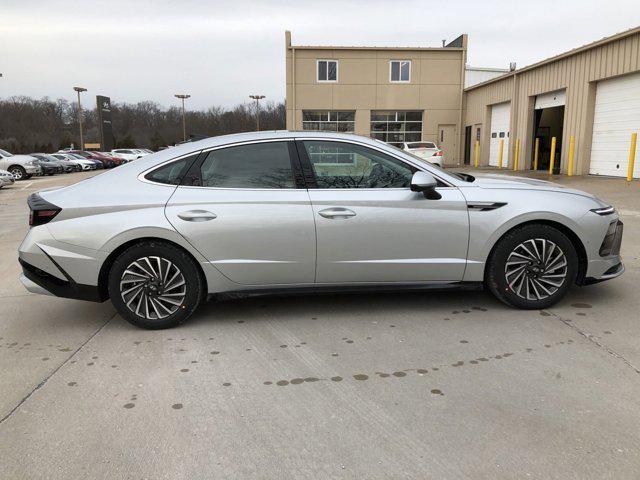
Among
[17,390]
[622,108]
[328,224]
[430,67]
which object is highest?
[430,67]

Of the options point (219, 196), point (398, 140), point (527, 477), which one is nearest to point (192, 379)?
point (219, 196)

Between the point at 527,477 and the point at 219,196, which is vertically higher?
the point at 219,196

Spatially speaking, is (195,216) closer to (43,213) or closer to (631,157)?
(43,213)

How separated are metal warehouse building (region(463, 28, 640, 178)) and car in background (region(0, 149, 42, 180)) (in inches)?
978

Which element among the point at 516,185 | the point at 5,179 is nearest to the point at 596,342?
the point at 516,185

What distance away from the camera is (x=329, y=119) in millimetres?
32375

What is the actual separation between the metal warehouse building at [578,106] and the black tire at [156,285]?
1601cm

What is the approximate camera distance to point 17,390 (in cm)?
326

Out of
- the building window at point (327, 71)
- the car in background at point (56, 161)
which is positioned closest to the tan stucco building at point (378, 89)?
the building window at point (327, 71)

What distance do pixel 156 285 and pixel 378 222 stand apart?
184 centimetres

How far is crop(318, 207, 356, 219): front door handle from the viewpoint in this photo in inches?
165

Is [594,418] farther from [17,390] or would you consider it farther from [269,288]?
[17,390]

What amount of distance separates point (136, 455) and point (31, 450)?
0.55 metres

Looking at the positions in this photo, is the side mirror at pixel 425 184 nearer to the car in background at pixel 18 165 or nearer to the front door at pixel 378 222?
the front door at pixel 378 222
